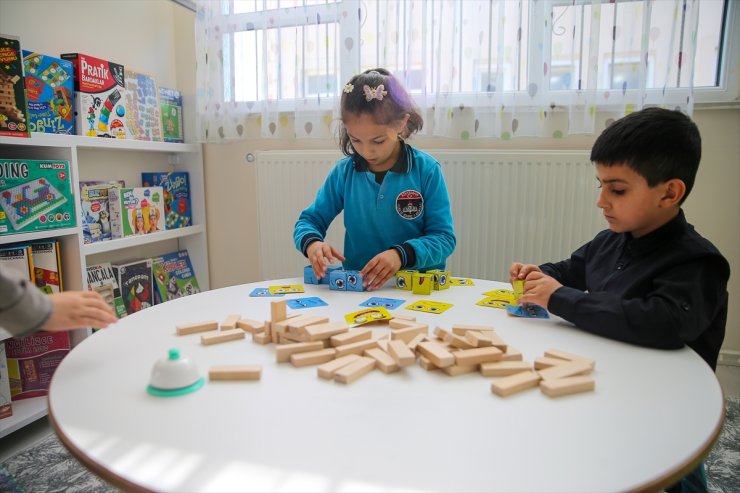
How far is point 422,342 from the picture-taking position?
0.84 metres

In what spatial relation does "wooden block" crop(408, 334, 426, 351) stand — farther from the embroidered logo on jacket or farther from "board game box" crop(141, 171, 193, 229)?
"board game box" crop(141, 171, 193, 229)

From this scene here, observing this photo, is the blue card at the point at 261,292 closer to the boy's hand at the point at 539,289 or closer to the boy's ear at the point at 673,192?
the boy's hand at the point at 539,289

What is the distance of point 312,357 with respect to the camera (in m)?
0.80

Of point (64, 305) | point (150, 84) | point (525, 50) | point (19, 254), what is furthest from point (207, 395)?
point (150, 84)

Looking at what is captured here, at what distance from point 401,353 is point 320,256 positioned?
0.61 metres

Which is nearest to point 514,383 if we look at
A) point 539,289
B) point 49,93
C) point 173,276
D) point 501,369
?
point 501,369

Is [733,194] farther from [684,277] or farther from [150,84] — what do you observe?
[150,84]

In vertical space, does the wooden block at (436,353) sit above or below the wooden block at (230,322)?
above

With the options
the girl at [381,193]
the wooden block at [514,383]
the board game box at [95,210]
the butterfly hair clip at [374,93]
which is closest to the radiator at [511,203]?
the girl at [381,193]

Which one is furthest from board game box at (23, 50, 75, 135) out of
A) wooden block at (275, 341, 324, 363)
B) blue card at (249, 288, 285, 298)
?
wooden block at (275, 341, 324, 363)

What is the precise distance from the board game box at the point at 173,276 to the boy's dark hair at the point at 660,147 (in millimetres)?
2249

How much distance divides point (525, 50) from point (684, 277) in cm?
143

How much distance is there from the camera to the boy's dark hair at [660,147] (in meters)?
1.01

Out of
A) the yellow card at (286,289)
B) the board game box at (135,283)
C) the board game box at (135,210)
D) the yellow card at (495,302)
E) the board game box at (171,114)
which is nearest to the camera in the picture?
the yellow card at (495,302)
